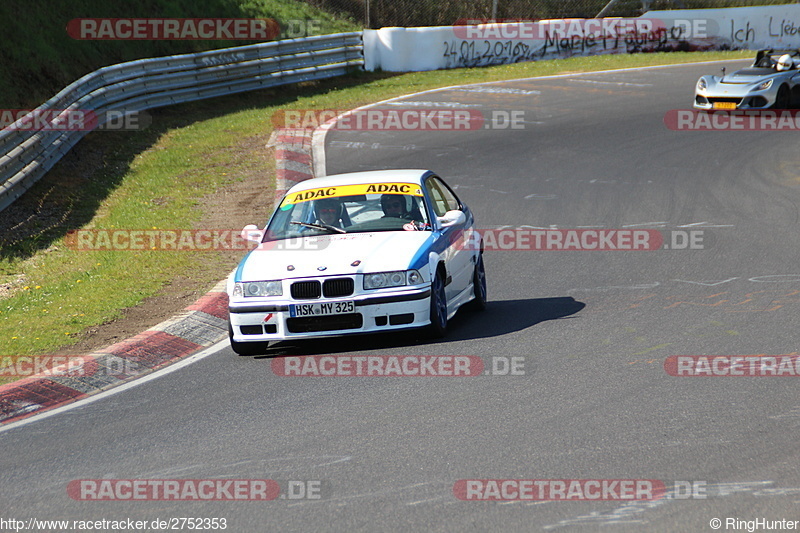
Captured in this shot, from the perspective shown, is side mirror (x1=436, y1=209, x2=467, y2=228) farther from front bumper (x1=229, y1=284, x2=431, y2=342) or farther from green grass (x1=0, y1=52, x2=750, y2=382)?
green grass (x1=0, y1=52, x2=750, y2=382)

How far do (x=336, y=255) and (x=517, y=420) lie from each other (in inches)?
104

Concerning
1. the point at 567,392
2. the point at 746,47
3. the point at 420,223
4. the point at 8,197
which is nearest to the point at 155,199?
the point at 8,197

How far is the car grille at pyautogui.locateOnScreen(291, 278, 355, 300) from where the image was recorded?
7609 millimetres

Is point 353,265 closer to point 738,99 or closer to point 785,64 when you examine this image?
point 738,99

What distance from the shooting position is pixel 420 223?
859 cm

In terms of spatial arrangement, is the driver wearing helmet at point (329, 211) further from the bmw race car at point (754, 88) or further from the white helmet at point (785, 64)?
the white helmet at point (785, 64)

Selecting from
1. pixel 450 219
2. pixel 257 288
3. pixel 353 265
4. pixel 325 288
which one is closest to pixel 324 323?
pixel 325 288

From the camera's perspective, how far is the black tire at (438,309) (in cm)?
776

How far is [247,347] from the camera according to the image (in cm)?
785

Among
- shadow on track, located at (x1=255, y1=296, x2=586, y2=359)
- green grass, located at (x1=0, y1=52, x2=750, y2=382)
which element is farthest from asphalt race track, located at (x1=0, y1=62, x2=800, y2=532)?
green grass, located at (x1=0, y1=52, x2=750, y2=382)

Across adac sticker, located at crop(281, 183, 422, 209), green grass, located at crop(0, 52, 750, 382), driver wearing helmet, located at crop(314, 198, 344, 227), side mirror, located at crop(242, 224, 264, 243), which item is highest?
adac sticker, located at crop(281, 183, 422, 209)

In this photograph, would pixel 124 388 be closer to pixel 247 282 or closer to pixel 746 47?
pixel 247 282

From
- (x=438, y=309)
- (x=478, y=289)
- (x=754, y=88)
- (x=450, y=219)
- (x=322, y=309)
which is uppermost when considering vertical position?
(x=450, y=219)

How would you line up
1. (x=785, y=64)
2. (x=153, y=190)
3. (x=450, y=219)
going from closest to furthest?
(x=450, y=219), (x=153, y=190), (x=785, y=64)
